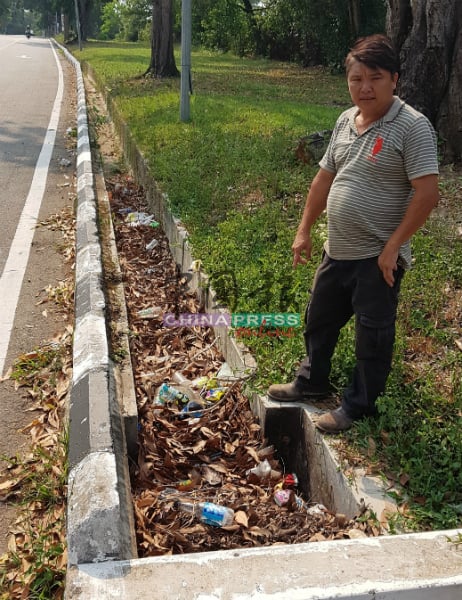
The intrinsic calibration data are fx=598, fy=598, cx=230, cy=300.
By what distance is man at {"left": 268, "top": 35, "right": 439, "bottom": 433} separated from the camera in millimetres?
2605

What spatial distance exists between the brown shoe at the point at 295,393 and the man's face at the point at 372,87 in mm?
1519

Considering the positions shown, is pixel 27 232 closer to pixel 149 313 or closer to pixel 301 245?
pixel 149 313

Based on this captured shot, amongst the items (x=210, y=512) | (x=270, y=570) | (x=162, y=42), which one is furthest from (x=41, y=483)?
(x=162, y=42)

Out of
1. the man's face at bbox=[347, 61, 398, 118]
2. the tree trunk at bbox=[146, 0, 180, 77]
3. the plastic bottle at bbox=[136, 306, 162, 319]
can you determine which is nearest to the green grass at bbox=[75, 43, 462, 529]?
the plastic bottle at bbox=[136, 306, 162, 319]

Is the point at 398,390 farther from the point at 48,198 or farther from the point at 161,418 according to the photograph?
the point at 48,198

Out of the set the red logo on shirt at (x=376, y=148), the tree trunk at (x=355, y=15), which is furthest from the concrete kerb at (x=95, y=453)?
the tree trunk at (x=355, y=15)

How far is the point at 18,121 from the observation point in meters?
13.0

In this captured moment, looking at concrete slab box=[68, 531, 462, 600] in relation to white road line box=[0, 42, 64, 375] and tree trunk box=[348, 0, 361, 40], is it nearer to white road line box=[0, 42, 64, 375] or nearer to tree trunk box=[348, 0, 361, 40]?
white road line box=[0, 42, 64, 375]

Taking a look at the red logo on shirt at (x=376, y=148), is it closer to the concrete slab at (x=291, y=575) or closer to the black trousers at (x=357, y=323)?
the black trousers at (x=357, y=323)

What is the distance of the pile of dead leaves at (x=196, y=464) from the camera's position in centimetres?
283

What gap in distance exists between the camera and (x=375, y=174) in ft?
8.96

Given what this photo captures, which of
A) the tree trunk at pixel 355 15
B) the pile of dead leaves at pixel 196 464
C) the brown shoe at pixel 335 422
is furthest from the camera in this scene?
the tree trunk at pixel 355 15

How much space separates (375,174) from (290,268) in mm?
2073

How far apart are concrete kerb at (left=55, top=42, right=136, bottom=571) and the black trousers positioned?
111cm
